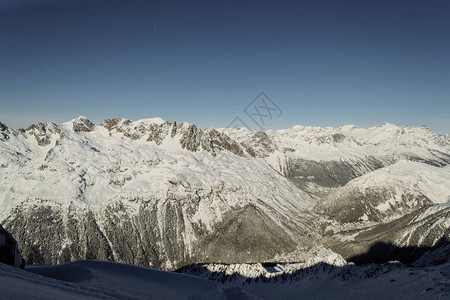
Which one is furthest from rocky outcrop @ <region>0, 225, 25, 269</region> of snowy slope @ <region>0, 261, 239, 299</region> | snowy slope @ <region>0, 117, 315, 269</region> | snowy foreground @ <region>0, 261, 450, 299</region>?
snowy slope @ <region>0, 117, 315, 269</region>

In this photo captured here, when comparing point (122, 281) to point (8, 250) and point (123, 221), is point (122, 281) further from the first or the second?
point (123, 221)

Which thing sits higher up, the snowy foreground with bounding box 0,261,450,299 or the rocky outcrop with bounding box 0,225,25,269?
the rocky outcrop with bounding box 0,225,25,269

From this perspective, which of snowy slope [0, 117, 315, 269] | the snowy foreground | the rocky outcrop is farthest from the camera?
snowy slope [0, 117, 315, 269]

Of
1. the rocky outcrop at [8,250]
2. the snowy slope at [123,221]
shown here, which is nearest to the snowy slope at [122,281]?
the rocky outcrop at [8,250]

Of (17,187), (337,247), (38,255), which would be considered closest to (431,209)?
(337,247)

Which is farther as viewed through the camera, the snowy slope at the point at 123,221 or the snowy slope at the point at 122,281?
the snowy slope at the point at 123,221

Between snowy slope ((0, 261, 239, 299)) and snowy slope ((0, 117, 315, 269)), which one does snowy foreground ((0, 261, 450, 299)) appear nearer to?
snowy slope ((0, 261, 239, 299))

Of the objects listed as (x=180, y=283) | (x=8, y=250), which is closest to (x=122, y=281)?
(x=180, y=283)

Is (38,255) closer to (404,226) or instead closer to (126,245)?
(126,245)

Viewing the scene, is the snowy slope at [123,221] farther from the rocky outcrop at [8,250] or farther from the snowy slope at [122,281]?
the rocky outcrop at [8,250]
